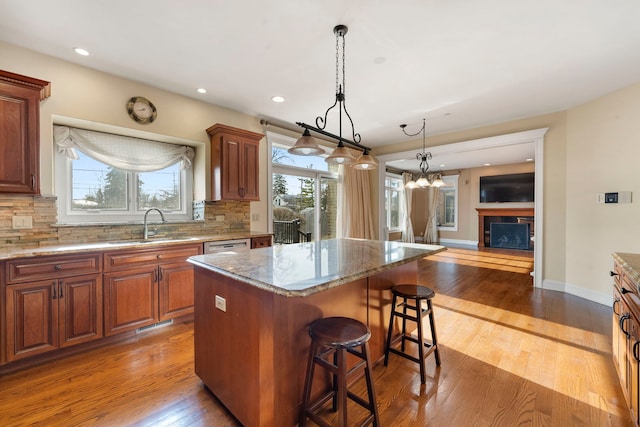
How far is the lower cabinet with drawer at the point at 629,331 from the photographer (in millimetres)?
1394

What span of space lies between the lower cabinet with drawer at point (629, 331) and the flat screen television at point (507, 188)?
285 inches

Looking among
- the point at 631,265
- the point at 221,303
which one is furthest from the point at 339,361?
the point at 631,265

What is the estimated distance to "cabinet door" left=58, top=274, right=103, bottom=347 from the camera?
2.28m

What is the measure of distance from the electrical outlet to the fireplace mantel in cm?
920

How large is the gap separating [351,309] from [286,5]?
2226 mm

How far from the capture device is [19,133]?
89.6 inches

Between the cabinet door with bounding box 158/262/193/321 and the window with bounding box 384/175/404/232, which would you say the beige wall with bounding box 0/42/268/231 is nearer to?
the cabinet door with bounding box 158/262/193/321

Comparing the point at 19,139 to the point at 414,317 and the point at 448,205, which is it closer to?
the point at 414,317

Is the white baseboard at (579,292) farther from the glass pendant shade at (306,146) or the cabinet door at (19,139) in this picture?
the cabinet door at (19,139)

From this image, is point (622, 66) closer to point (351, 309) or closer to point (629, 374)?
point (629, 374)

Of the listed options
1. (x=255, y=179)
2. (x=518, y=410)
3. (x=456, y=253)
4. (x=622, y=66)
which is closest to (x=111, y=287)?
(x=255, y=179)

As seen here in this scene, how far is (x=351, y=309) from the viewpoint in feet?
6.32

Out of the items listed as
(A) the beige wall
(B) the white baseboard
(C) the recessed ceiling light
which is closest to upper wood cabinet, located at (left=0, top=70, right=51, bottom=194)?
(A) the beige wall

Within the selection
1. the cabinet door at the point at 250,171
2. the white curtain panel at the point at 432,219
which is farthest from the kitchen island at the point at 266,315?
the white curtain panel at the point at 432,219
